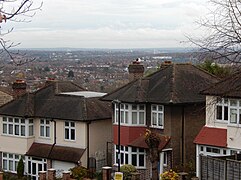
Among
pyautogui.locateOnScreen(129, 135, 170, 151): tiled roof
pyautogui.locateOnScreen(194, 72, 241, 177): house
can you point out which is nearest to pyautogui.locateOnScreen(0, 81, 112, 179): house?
pyautogui.locateOnScreen(129, 135, 170, 151): tiled roof

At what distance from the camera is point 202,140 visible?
3172cm

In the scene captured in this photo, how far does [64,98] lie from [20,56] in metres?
28.7

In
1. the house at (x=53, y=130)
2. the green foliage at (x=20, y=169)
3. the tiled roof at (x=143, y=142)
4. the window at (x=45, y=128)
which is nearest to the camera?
the tiled roof at (x=143, y=142)

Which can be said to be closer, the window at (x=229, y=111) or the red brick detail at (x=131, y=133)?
the window at (x=229, y=111)

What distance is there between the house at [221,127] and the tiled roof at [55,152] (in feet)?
28.1

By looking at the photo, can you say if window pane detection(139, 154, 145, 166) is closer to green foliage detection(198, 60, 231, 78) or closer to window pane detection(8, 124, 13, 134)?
green foliage detection(198, 60, 231, 78)

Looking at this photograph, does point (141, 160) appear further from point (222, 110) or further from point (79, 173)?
point (222, 110)

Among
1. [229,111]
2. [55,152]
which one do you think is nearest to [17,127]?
[55,152]

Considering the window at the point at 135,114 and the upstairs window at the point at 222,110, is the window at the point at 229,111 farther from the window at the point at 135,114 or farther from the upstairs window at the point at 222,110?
the window at the point at 135,114

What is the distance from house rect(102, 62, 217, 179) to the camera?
34.0m

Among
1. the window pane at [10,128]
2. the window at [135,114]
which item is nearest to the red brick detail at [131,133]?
the window at [135,114]

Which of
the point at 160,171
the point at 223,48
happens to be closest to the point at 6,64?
the point at 223,48

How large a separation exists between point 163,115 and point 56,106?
842 cm

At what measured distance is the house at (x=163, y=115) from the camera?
33969mm
